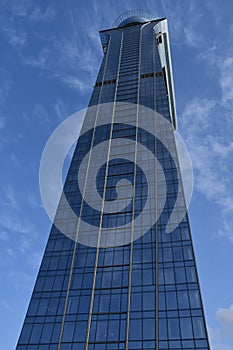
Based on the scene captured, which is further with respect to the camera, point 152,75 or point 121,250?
point 152,75

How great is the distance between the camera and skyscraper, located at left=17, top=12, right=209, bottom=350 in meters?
52.3

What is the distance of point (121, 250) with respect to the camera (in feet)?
212

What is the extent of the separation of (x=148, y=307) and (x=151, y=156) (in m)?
37.5

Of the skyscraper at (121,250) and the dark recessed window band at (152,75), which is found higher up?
the dark recessed window band at (152,75)

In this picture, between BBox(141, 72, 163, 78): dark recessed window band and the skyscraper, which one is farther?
BBox(141, 72, 163, 78): dark recessed window band

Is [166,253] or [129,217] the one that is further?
[129,217]

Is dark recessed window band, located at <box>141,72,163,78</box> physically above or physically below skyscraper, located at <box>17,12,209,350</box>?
above

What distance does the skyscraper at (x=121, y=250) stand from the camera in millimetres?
52312

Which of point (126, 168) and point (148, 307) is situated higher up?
point (126, 168)

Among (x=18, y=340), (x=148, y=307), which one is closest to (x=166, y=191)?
(x=148, y=307)

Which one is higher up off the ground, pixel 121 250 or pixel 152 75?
pixel 152 75

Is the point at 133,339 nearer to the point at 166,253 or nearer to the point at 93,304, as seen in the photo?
the point at 93,304

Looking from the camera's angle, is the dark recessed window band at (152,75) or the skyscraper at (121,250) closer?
the skyscraper at (121,250)

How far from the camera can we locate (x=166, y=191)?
71375 mm
